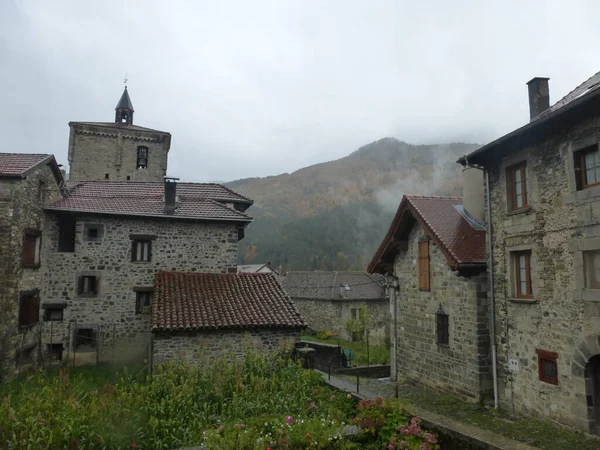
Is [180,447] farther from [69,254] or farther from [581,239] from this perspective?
[69,254]

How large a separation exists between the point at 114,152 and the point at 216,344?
66.6 feet

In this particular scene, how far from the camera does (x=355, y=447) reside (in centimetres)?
665

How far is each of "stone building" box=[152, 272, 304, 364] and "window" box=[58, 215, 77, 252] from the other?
141 inches

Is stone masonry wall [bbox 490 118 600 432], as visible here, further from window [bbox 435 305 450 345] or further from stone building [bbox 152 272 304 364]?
stone building [bbox 152 272 304 364]

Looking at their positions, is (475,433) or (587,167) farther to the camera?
(587,167)

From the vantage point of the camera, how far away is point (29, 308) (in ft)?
46.6

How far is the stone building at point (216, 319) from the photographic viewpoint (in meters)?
12.9

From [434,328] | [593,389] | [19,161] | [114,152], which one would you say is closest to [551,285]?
[593,389]

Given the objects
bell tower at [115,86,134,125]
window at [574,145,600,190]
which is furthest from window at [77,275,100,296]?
bell tower at [115,86,134,125]

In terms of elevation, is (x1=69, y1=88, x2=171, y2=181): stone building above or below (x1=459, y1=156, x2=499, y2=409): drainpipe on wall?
above

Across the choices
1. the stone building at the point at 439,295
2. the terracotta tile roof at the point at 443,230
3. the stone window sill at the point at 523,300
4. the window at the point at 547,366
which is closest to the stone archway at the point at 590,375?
the window at the point at 547,366

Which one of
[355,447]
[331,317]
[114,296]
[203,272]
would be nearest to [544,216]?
[355,447]

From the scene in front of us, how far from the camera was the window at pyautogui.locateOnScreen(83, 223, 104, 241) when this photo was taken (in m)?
16.0

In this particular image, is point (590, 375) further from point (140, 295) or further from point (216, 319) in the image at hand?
point (140, 295)
